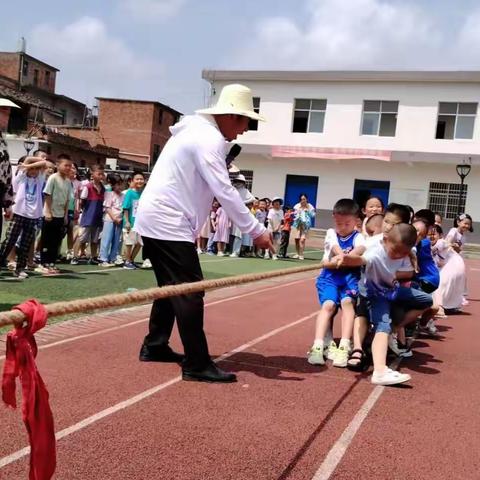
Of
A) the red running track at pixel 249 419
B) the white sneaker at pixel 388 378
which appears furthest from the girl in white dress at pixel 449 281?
the white sneaker at pixel 388 378

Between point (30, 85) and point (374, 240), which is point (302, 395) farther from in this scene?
point (30, 85)

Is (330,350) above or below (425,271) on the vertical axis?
below

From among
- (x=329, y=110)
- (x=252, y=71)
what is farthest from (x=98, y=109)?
(x=329, y=110)

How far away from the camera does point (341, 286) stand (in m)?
5.50

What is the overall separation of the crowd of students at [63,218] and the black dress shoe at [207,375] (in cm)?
454

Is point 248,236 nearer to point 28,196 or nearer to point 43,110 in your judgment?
point 28,196

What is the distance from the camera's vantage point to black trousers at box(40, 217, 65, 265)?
29.4 feet

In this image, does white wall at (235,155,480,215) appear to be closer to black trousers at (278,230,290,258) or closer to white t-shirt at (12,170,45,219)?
black trousers at (278,230,290,258)

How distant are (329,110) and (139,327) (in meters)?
25.6

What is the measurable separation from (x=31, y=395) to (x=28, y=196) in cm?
661

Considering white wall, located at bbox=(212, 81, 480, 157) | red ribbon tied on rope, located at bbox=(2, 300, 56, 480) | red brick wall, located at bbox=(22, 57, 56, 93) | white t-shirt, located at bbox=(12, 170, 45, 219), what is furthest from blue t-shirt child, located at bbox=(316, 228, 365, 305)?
red brick wall, located at bbox=(22, 57, 56, 93)

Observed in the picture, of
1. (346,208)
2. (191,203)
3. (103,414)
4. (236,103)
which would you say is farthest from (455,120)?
(103,414)

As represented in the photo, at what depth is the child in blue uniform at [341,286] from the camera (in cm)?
530

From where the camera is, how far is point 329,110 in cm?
3011
